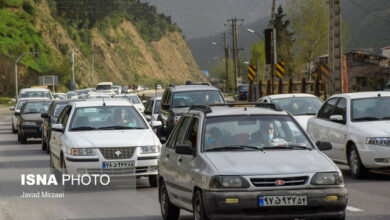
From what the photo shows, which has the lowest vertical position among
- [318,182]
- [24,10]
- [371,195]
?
[371,195]

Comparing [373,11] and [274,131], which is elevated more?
[373,11]

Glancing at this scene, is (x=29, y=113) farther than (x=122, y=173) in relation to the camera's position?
Yes

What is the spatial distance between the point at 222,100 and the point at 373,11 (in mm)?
149593

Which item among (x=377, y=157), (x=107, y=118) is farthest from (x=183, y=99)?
(x=377, y=157)

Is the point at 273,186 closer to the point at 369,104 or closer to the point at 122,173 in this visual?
the point at 122,173

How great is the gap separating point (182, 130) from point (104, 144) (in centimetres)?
430

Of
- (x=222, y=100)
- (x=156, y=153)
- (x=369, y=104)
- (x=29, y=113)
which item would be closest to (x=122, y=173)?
(x=156, y=153)

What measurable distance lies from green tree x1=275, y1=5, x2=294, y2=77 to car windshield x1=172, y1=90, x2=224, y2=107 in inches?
3203

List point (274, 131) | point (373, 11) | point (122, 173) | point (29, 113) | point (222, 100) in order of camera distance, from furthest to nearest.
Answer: point (373, 11) → point (29, 113) → point (222, 100) → point (122, 173) → point (274, 131)

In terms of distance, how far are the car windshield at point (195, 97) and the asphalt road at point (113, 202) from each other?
6.38m

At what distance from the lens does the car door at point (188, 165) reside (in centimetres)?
882

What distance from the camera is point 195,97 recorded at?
2275 cm

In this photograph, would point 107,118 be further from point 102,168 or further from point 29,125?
point 29,125

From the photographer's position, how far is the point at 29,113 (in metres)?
29.5
